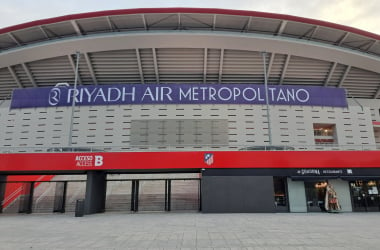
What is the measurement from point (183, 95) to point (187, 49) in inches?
182

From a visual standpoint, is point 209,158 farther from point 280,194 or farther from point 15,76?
point 15,76

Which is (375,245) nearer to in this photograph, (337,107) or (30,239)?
(30,239)

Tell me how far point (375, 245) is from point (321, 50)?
22.7m

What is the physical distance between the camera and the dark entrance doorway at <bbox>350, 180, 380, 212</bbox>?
15.9 m

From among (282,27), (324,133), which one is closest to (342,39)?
(282,27)

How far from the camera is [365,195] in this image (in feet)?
52.9

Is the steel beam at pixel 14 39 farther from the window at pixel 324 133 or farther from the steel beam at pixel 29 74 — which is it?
the window at pixel 324 133

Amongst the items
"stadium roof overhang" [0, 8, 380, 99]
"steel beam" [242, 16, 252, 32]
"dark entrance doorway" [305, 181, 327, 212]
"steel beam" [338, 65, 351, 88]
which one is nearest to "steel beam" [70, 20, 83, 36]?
"stadium roof overhang" [0, 8, 380, 99]

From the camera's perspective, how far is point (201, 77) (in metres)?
27.8

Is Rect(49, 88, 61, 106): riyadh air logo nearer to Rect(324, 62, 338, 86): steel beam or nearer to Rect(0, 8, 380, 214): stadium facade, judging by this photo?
Rect(0, 8, 380, 214): stadium facade

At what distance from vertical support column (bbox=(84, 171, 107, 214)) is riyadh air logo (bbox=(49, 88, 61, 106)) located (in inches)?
465

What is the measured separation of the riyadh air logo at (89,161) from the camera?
52.1 feet

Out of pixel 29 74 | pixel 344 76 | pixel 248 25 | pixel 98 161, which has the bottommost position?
pixel 98 161

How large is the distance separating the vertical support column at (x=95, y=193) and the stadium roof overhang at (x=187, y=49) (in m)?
13.2
